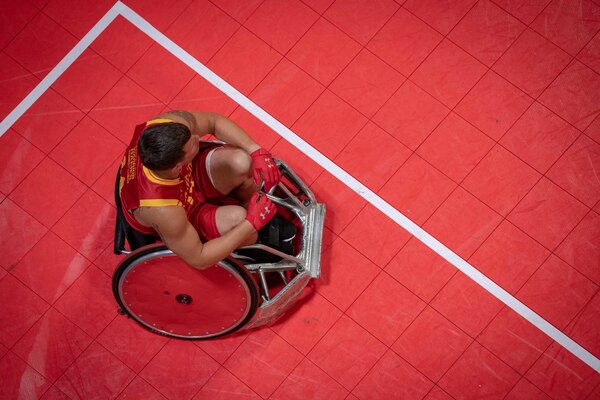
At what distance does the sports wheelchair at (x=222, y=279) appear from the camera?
3.04 meters

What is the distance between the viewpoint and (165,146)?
255 cm

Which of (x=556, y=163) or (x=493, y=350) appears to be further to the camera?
(x=556, y=163)

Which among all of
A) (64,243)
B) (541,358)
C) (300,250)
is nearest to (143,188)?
(300,250)

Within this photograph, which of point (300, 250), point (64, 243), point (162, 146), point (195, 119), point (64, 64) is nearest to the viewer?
point (162, 146)

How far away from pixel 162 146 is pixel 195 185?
609 mm

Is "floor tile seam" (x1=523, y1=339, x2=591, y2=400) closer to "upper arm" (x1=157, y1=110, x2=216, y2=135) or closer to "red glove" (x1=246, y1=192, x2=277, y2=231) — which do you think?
"red glove" (x1=246, y1=192, x2=277, y2=231)

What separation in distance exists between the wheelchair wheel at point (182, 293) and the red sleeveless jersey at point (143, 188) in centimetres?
20

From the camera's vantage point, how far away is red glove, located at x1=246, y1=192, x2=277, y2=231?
2.98m

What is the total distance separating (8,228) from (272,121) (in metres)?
1.95

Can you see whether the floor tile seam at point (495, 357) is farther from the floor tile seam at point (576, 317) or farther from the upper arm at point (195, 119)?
the upper arm at point (195, 119)

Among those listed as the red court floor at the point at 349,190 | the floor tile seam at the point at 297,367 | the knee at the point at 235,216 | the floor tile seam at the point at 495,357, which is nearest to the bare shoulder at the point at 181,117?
the knee at the point at 235,216

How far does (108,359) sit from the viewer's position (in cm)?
380

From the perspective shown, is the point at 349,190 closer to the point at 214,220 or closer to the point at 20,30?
the point at 214,220

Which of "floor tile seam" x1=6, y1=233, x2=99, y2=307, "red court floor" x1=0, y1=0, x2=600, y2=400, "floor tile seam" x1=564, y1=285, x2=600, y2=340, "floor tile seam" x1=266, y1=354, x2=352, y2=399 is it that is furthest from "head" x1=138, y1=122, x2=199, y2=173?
"floor tile seam" x1=564, y1=285, x2=600, y2=340
